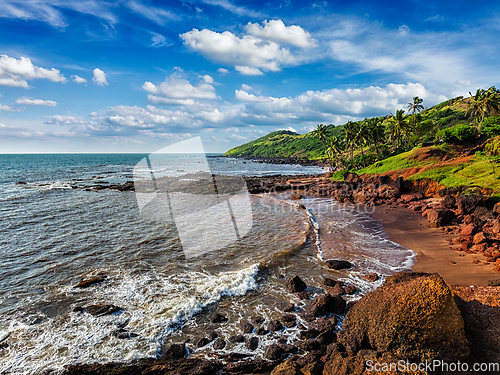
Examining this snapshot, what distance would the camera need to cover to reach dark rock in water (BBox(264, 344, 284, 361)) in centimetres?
798

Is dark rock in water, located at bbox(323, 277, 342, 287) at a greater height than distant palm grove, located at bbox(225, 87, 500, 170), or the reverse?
distant palm grove, located at bbox(225, 87, 500, 170)

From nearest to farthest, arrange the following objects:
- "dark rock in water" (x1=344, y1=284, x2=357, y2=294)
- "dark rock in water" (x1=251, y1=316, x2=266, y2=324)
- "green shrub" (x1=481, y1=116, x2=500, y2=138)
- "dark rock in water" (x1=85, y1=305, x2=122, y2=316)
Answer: "dark rock in water" (x1=251, y1=316, x2=266, y2=324)
"dark rock in water" (x1=85, y1=305, x2=122, y2=316)
"dark rock in water" (x1=344, y1=284, x2=357, y2=294)
"green shrub" (x1=481, y1=116, x2=500, y2=138)

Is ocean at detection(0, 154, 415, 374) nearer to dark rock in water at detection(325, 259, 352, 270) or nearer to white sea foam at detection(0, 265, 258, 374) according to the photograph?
white sea foam at detection(0, 265, 258, 374)

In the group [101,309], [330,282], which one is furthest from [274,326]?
[101,309]

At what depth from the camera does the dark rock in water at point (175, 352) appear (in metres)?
8.21

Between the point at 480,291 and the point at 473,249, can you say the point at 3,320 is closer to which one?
the point at 480,291

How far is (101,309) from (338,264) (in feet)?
42.6

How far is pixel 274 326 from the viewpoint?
9.49 meters

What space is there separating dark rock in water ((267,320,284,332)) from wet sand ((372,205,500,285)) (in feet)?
31.2

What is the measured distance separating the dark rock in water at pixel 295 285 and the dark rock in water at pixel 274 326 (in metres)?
2.81

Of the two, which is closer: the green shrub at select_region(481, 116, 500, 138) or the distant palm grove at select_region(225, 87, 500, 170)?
the green shrub at select_region(481, 116, 500, 138)

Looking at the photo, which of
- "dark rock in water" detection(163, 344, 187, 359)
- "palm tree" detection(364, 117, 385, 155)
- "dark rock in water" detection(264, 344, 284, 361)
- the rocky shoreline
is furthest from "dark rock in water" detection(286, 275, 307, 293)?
"palm tree" detection(364, 117, 385, 155)

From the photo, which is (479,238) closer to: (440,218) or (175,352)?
(440,218)

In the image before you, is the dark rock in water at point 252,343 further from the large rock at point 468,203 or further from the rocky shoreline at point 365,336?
the large rock at point 468,203
